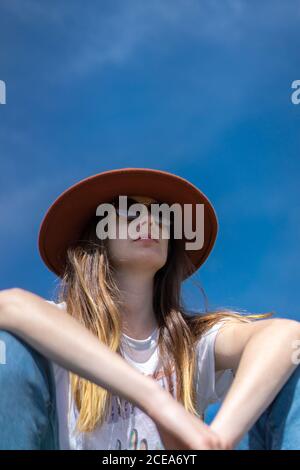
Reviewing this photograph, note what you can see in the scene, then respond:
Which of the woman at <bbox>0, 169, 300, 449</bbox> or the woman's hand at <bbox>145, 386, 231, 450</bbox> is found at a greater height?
the woman at <bbox>0, 169, 300, 449</bbox>

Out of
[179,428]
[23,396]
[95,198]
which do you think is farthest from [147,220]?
[179,428]

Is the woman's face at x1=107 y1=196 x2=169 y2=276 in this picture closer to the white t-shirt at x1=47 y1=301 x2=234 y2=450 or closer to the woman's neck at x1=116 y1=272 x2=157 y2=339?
the woman's neck at x1=116 y1=272 x2=157 y2=339

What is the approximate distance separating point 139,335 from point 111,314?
0.21m

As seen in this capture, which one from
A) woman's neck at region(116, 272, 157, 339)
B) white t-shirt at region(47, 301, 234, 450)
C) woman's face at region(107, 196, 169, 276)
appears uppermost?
woman's face at region(107, 196, 169, 276)

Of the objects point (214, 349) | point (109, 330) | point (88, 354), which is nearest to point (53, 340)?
point (88, 354)

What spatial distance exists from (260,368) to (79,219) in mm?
1588

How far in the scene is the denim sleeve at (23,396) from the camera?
2545mm

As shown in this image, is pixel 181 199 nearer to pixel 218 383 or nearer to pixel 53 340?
pixel 218 383

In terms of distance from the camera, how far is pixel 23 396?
102 inches

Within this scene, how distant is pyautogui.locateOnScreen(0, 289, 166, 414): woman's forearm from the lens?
98.8 inches

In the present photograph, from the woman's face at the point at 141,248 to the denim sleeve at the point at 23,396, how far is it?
3.22 feet
